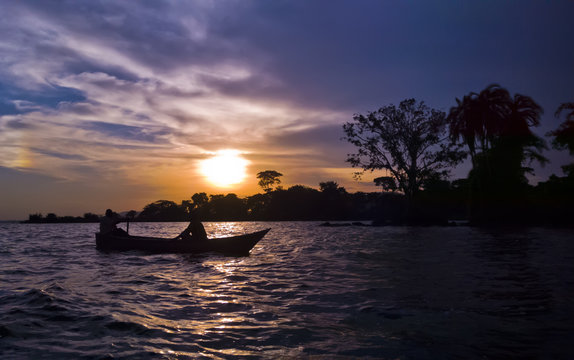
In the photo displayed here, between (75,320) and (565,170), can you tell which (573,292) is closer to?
(75,320)

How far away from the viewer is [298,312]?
243 inches

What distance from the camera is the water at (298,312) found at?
4418 mm

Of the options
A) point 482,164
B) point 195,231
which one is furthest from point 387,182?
point 195,231

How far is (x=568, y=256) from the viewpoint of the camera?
39.1 feet

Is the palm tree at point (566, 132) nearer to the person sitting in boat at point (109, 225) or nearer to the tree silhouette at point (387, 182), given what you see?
the tree silhouette at point (387, 182)

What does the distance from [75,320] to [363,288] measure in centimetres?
568

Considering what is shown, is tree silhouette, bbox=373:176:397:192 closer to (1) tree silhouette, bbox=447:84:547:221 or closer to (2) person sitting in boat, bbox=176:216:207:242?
(1) tree silhouette, bbox=447:84:547:221

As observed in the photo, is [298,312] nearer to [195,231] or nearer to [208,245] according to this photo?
[208,245]

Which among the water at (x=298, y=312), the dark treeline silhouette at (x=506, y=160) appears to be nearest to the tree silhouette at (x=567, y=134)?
the dark treeline silhouette at (x=506, y=160)

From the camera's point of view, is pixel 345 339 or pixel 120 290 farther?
pixel 120 290

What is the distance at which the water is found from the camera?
4.42 meters

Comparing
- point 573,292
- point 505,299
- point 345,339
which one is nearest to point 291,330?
point 345,339

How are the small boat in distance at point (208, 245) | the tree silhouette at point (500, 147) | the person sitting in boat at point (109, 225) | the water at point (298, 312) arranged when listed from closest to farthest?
the water at point (298, 312)
the small boat in distance at point (208, 245)
the person sitting in boat at point (109, 225)
the tree silhouette at point (500, 147)

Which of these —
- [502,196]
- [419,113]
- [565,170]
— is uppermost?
[419,113]
